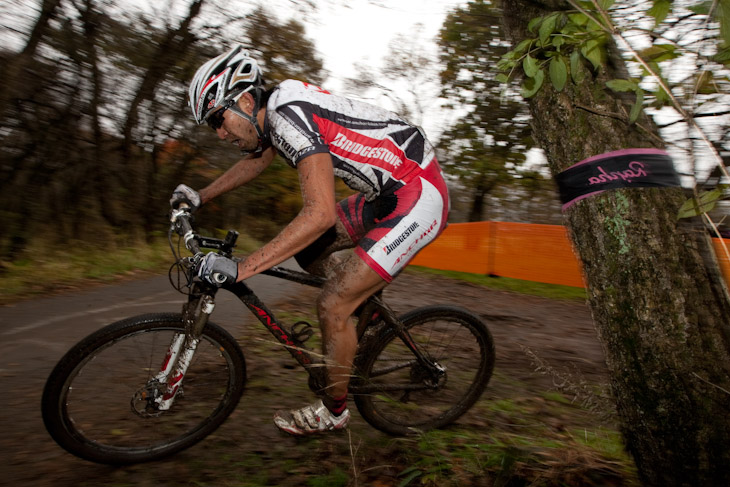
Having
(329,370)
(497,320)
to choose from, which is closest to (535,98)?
(329,370)

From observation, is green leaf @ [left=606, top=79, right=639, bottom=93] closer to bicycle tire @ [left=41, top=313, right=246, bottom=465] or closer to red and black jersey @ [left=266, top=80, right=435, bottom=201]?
red and black jersey @ [left=266, top=80, right=435, bottom=201]

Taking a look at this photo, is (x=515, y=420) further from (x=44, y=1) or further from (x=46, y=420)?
(x=44, y=1)

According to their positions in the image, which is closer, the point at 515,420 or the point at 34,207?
the point at 515,420

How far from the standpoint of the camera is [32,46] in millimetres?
6488

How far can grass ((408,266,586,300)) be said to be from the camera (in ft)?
27.7

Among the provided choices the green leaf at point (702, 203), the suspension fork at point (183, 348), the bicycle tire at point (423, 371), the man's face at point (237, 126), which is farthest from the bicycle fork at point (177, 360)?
the green leaf at point (702, 203)

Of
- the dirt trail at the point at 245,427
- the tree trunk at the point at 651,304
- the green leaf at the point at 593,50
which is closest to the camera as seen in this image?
the green leaf at the point at 593,50

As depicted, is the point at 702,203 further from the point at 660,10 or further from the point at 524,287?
the point at 524,287

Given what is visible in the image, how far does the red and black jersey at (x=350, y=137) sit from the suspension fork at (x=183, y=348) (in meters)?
0.91

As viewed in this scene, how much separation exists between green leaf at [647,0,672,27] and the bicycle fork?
2283 mm

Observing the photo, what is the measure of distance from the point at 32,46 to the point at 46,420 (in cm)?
641

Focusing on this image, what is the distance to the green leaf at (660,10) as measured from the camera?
1517mm

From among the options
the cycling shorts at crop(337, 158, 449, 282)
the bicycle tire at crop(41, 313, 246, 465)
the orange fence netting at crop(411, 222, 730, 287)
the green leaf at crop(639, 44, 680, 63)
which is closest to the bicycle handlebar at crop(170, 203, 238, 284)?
the bicycle tire at crop(41, 313, 246, 465)

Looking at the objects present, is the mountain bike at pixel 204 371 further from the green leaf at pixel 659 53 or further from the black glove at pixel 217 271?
the green leaf at pixel 659 53
